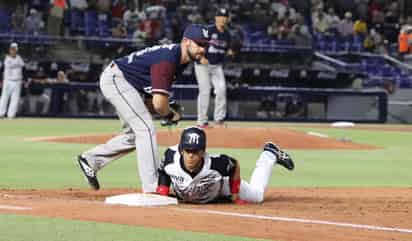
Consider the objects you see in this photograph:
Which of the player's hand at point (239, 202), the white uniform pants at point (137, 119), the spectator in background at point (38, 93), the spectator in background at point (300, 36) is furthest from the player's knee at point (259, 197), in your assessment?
the spectator in background at point (300, 36)

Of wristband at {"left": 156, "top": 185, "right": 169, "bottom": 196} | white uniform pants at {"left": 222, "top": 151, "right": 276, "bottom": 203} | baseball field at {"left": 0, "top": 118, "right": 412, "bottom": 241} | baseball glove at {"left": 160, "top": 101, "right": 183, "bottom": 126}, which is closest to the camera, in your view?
baseball field at {"left": 0, "top": 118, "right": 412, "bottom": 241}

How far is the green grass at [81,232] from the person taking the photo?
22.2 ft

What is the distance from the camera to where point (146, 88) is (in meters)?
9.78

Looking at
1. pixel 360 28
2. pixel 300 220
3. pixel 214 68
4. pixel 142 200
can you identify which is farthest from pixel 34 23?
pixel 300 220

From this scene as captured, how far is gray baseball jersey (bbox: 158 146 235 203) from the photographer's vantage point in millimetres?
9086

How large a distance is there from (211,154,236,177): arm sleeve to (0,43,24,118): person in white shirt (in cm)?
1797

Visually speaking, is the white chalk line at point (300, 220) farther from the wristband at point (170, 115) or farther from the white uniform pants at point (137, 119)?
the wristband at point (170, 115)

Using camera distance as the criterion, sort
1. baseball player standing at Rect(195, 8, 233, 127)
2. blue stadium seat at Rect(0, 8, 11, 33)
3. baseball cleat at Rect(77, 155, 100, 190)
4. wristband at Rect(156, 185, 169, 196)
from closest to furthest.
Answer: wristband at Rect(156, 185, 169, 196), baseball cleat at Rect(77, 155, 100, 190), baseball player standing at Rect(195, 8, 233, 127), blue stadium seat at Rect(0, 8, 11, 33)

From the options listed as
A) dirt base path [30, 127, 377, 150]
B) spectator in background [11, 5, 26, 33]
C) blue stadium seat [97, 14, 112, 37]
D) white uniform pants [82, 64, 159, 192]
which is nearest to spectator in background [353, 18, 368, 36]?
blue stadium seat [97, 14, 112, 37]

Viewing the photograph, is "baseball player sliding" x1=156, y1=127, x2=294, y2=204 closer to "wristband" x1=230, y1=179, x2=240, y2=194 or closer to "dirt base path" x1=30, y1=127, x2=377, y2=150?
"wristband" x1=230, y1=179, x2=240, y2=194

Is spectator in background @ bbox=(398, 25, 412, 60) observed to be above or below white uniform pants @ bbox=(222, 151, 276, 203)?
above

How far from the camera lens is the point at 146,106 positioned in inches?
389

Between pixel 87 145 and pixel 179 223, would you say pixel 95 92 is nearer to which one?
pixel 87 145

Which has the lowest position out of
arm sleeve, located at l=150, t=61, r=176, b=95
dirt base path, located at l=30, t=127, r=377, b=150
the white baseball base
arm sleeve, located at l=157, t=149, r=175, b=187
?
dirt base path, located at l=30, t=127, r=377, b=150
